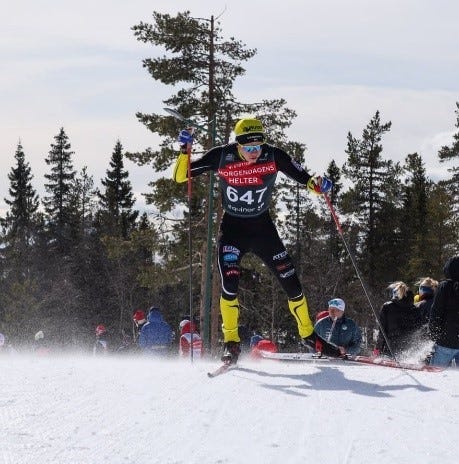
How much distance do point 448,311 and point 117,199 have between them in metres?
53.1

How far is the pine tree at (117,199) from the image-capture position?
56.6 metres

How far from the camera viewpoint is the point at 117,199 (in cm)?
5847

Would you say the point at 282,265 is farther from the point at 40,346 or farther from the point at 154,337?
the point at 40,346

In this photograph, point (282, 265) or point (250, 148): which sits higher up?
point (250, 148)

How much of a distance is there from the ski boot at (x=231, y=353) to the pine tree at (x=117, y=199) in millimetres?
48797

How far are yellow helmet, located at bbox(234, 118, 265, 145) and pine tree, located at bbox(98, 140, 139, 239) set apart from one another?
160 feet

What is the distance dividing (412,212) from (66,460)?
152ft

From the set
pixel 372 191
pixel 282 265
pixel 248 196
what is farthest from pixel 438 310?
pixel 372 191

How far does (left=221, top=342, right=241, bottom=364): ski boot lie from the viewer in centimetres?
633

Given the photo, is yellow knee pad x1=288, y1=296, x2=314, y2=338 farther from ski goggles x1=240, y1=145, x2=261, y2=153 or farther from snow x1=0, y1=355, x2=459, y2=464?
ski goggles x1=240, y1=145, x2=261, y2=153

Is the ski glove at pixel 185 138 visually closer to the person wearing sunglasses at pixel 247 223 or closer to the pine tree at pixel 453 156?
the person wearing sunglasses at pixel 247 223

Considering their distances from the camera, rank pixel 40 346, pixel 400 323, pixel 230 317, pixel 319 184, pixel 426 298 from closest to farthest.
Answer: pixel 230 317 < pixel 319 184 < pixel 400 323 < pixel 426 298 < pixel 40 346

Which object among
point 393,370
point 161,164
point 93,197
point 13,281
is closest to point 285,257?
point 393,370

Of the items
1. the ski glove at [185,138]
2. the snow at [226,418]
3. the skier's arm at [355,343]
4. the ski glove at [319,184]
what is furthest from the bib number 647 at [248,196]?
the skier's arm at [355,343]
